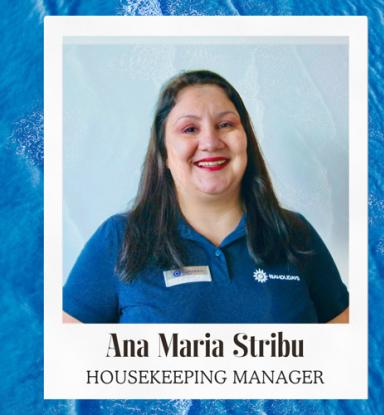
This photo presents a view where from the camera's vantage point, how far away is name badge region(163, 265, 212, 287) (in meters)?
0.82

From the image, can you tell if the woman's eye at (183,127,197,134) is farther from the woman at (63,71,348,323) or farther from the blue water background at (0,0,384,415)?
the blue water background at (0,0,384,415)

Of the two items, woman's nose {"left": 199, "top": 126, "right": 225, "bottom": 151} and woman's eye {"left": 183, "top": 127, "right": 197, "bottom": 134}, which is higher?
woman's eye {"left": 183, "top": 127, "right": 197, "bottom": 134}

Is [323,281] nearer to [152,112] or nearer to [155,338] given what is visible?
[155,338]

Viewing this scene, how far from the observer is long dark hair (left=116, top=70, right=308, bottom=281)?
83 cm

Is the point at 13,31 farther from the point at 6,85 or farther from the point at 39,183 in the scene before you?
the point at 39,183

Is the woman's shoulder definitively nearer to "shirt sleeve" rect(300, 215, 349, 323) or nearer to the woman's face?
the woman's face

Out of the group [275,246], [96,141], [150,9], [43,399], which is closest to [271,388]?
[275,246]

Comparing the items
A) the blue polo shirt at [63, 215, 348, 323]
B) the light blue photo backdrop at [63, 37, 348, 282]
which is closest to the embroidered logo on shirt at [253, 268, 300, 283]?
the blue polo shirt at [63, 215, 348, 323]

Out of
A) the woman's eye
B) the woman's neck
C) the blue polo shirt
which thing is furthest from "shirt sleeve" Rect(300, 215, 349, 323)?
the woman's eye

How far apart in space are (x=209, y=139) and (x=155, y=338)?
1.23ft

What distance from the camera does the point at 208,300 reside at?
82cm

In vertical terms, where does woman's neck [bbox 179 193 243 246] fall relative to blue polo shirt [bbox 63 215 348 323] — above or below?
above

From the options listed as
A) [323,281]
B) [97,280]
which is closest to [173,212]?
[97,280]

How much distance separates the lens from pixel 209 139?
81 cm
